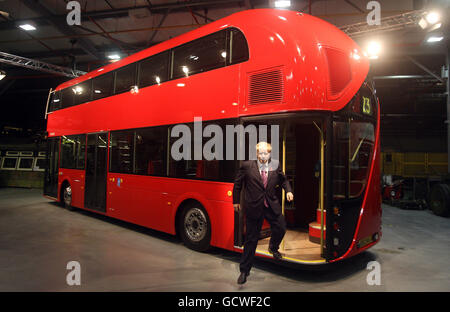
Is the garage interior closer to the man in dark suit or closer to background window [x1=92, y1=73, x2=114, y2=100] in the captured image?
the man in dark suit

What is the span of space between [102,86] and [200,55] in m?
3.70

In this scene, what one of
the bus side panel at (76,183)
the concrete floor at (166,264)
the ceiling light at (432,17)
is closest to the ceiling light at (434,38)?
the ceiling light at (432,17)

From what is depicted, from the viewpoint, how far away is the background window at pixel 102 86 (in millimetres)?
7125

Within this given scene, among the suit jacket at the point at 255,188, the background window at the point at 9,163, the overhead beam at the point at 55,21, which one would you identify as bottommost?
the suit jacket at the point at 255,188

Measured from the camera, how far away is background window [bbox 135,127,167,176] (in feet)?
18.4

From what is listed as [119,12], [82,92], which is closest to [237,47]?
[82,92]

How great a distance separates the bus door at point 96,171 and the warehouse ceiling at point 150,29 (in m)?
6.51

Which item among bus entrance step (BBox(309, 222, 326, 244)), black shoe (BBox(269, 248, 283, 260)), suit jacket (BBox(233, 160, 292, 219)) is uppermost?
suit jacket (BBox(233, 160, 292, 219))

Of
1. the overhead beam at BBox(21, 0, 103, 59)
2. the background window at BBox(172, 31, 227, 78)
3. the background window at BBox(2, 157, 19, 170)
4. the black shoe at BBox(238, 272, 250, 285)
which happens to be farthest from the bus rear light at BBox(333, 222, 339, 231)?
the background window at BBox(2, 157, 19, 170)

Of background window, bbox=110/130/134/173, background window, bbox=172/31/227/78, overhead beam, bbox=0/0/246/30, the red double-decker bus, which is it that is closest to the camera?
the red double-decker bus

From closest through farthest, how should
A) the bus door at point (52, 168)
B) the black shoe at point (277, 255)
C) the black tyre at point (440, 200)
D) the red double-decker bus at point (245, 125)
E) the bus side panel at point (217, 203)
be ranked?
1. the red double-decker bus at point (245, 125)
2. the black shoe at point (277, 255)
3. the bus side panel at point (217, 203)
4. the black tyre at point (440, 200)
5. the bus door at point (52, 168)

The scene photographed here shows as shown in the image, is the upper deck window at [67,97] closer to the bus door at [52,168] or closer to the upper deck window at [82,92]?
the upper deck window at [82,92]

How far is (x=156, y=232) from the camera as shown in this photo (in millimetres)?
6602

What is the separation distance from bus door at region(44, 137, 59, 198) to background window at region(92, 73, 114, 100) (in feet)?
10.7
